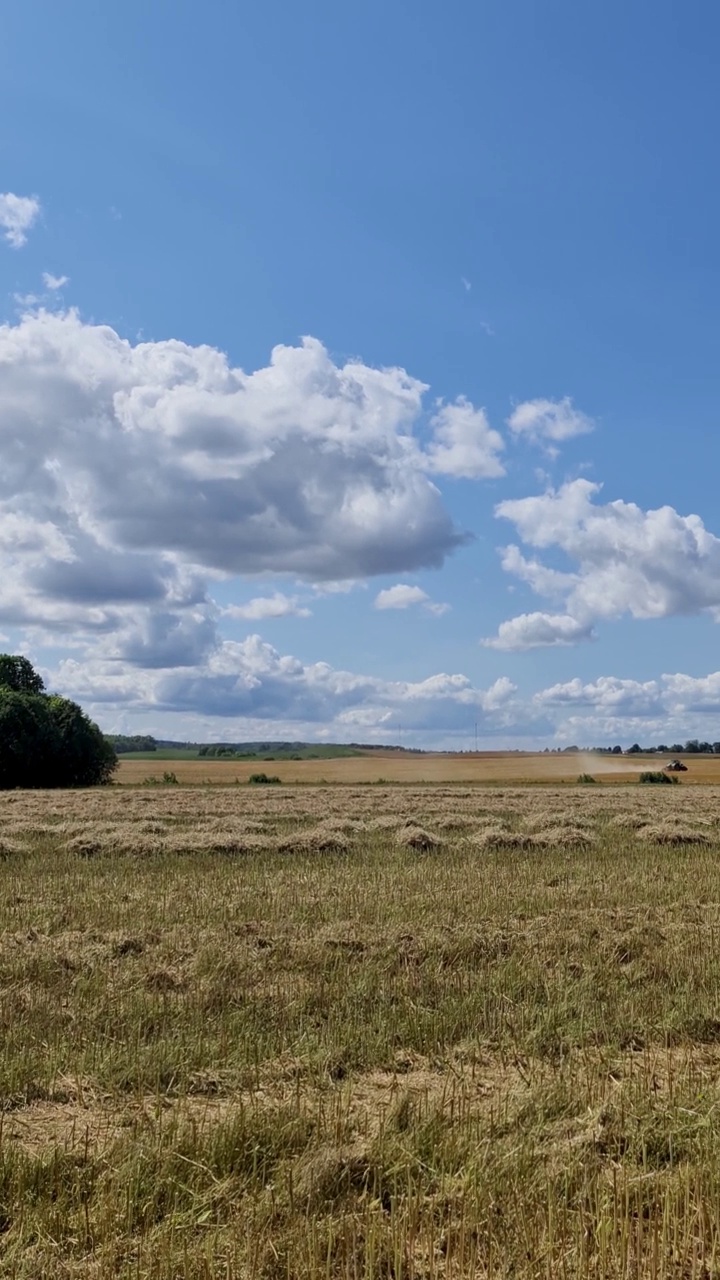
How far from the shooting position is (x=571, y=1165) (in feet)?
15.0

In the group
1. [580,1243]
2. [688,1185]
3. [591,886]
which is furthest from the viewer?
[591,886]

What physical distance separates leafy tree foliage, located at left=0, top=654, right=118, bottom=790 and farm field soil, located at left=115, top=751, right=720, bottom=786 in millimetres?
3071

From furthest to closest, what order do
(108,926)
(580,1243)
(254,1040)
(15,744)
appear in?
(15,744) → (108,926) → (254,1040) → (580,1243)

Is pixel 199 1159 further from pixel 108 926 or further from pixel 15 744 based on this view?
pixel 15 744

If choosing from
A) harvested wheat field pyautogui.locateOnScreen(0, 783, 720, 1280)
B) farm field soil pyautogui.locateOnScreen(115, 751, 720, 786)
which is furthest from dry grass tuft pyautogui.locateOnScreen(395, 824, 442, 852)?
farm field soil pyautogui.locateOnScreen(115, 751, 720, 786)

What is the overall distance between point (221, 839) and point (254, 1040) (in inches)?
462

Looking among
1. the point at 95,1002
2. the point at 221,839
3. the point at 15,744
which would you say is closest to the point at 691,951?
the point at 95,1002

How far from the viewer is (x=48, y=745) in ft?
187

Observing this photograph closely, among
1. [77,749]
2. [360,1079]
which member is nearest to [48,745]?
[77,749]

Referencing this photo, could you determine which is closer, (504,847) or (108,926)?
(108,926)

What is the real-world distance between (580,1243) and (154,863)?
1266cm

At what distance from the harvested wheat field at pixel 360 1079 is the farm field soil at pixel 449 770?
4251cm

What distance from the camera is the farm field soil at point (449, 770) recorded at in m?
59.4

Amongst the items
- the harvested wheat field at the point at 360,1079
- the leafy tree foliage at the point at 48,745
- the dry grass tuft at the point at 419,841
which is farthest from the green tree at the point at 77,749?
the harvested wheat field at the point at 360,1079
